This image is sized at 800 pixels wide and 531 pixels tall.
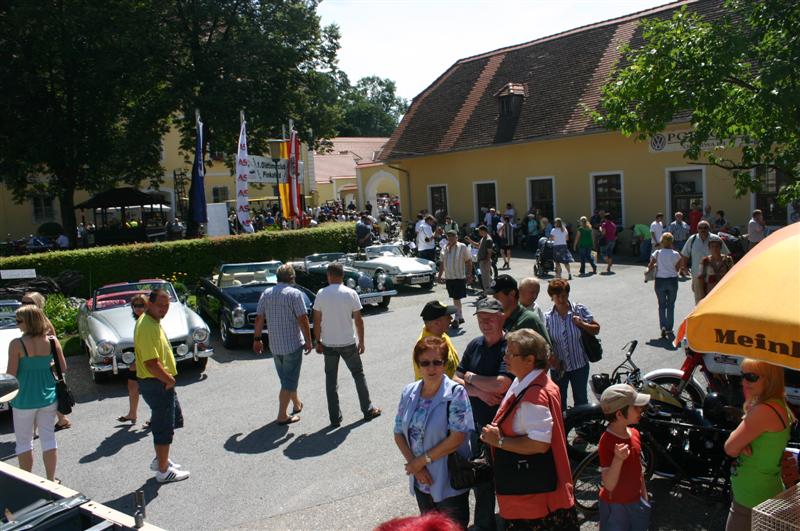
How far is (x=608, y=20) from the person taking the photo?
93.6 ft

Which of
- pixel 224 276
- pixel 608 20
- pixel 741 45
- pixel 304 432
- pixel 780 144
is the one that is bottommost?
pixel 304 432

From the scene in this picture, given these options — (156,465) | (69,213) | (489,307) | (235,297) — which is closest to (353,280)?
(235,297)

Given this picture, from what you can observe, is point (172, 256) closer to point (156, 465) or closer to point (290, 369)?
point (290, 369)

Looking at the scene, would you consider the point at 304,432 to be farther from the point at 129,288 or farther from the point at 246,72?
the point at 246,72

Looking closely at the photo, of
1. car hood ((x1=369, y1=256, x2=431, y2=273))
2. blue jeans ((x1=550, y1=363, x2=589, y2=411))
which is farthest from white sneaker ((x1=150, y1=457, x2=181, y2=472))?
car hood ((x1=369, y1=256, x2=431, y2=273))

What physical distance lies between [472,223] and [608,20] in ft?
32.9

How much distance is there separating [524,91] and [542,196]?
4596mm

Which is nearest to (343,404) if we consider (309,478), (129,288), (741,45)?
(309,478)

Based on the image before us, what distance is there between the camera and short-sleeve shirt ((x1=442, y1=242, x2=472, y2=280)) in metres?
12.7

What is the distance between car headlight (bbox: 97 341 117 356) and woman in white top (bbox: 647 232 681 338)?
27.2 ft

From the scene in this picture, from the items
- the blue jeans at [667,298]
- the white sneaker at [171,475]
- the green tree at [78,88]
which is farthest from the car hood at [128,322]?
the green tree at [78,88]

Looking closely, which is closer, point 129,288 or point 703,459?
point 703,459

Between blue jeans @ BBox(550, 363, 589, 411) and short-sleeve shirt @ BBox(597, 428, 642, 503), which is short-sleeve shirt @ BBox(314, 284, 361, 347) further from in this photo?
short-sleeve shirt @ BBox(597, 428, 642, 503)

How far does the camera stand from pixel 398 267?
57.4 ft
